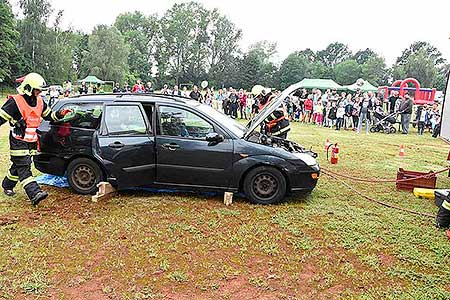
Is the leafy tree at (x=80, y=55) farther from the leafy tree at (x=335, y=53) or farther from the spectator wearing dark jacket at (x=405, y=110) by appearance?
the leafy tree at (x=335, y=53)

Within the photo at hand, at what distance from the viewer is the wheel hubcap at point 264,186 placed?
6.48 meters

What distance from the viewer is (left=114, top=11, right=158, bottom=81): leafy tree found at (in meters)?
82.8

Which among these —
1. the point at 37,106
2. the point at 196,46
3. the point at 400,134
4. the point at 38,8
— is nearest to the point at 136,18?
the point at 196,46

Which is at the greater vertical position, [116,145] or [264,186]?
[116,145]

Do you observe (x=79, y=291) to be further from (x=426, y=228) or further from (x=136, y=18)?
(x=136, y=18)

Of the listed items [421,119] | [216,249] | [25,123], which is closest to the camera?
[216,249]

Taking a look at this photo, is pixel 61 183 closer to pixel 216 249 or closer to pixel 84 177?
pixel 84 177

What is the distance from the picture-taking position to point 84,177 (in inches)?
267

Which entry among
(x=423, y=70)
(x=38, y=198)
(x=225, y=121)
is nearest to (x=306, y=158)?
(x=225, y=121)

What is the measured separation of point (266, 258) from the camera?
4.62 metres

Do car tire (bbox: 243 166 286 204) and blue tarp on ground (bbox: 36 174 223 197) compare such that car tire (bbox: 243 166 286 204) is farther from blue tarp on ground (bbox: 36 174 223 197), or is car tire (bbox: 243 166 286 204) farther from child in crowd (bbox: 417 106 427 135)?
child in crowd (bbox: 417 106 427 135)

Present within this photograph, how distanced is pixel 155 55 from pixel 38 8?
32.3 m

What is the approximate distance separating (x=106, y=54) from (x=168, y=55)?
18.7 m

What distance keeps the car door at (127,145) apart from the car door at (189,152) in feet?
0.55
